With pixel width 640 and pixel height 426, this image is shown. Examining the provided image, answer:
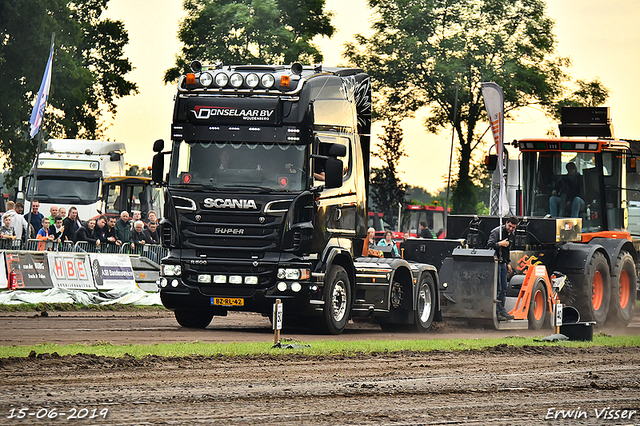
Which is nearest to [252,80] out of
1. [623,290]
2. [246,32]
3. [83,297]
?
[83,297]

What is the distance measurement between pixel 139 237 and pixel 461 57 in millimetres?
26478

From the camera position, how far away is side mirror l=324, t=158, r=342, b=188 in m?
15.3

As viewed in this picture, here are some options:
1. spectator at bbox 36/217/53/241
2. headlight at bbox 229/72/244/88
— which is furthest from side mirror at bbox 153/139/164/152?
spectator at bbox 36/217/53/241

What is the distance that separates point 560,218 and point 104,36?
140ft

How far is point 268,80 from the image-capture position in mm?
15695

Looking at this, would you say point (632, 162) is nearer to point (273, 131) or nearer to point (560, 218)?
point (560, 218)

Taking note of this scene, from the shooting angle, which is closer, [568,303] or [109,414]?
[109,414]

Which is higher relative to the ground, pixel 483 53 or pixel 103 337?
pixel 483 53

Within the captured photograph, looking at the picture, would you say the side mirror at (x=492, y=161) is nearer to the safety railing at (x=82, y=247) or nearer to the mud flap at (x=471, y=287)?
the mud flap at (x=471, y=287)

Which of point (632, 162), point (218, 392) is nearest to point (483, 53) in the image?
point (632, 162)

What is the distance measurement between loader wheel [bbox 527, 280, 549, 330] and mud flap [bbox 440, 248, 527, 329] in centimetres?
29

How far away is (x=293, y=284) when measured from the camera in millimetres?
15430

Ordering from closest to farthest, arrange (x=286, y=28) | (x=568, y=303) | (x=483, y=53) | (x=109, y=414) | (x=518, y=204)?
(x=109, y=414) < (x=568, y=303) < (x=518, y=204) < (x=286, y=28) < (x=483, y=53)

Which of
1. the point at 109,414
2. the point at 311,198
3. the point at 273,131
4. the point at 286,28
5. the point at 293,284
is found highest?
the point at 286,28
